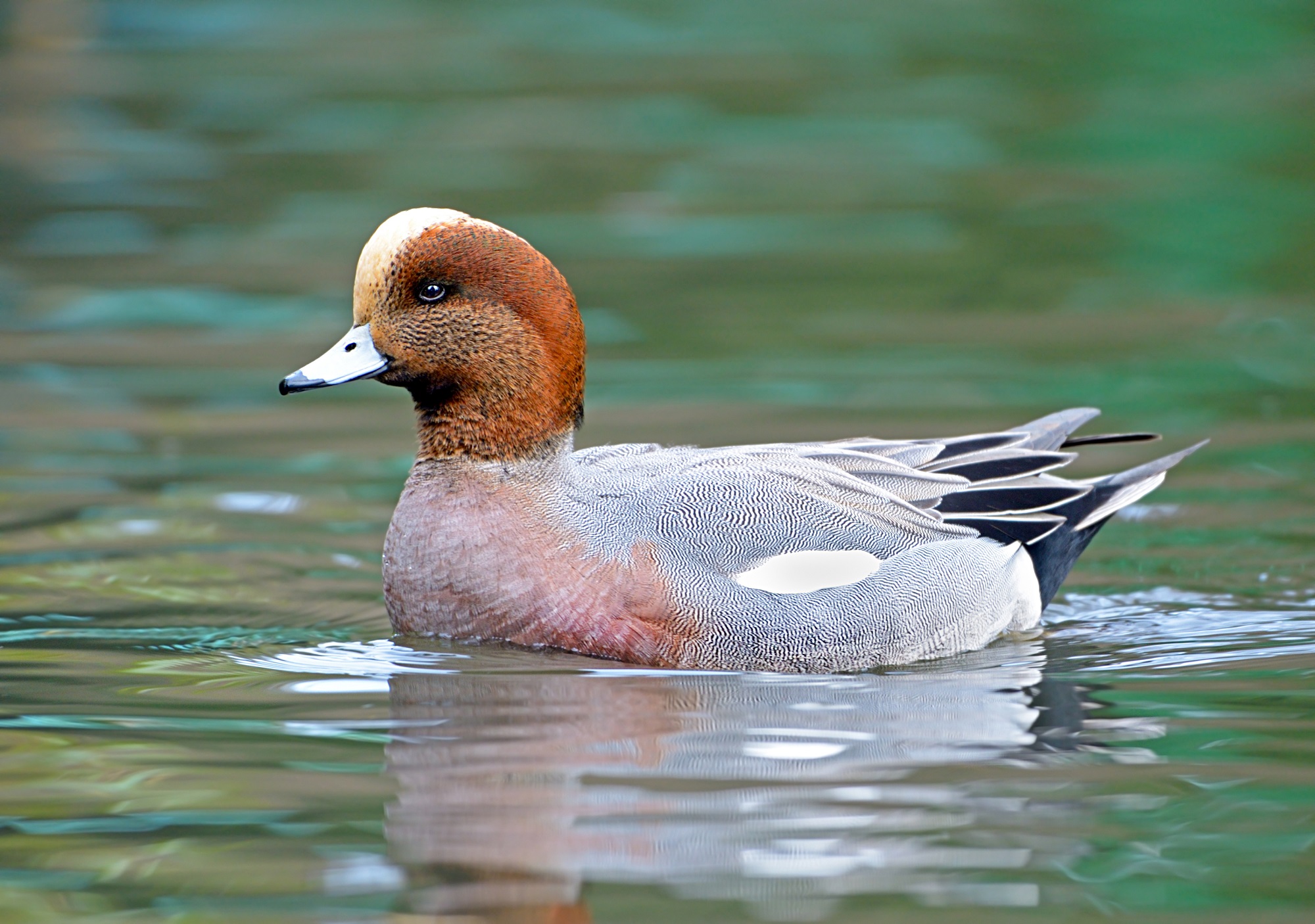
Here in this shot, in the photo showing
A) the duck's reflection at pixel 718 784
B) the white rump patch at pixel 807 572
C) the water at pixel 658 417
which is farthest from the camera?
the white rump patch at pixel 807 572

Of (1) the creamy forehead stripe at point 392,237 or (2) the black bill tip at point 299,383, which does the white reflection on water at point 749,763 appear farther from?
(1) the creamy forehead stripe at point 392,237

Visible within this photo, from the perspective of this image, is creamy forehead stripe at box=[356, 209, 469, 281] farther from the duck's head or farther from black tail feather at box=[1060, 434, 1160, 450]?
black tail feather at box=[1060, 434, 1160, 450]

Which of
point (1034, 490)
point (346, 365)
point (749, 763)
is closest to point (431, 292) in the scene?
point (346, 365)

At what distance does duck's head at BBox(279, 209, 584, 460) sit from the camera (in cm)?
549

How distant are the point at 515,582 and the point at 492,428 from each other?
1.70 feet

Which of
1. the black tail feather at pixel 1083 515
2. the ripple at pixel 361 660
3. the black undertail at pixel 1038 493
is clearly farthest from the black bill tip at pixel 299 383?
the black tail feather at pixel 1083 515

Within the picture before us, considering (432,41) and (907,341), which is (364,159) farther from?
(907,341)

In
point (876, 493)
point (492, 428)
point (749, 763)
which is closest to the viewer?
point (749, 763)

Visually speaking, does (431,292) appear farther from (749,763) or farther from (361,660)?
(749,763)

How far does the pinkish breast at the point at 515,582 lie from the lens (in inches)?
211

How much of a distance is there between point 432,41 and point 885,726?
1324cm

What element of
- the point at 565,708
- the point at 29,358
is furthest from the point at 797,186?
the point at 565,708

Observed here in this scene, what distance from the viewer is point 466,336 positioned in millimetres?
5547

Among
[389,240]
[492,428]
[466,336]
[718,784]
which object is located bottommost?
[718,784]
